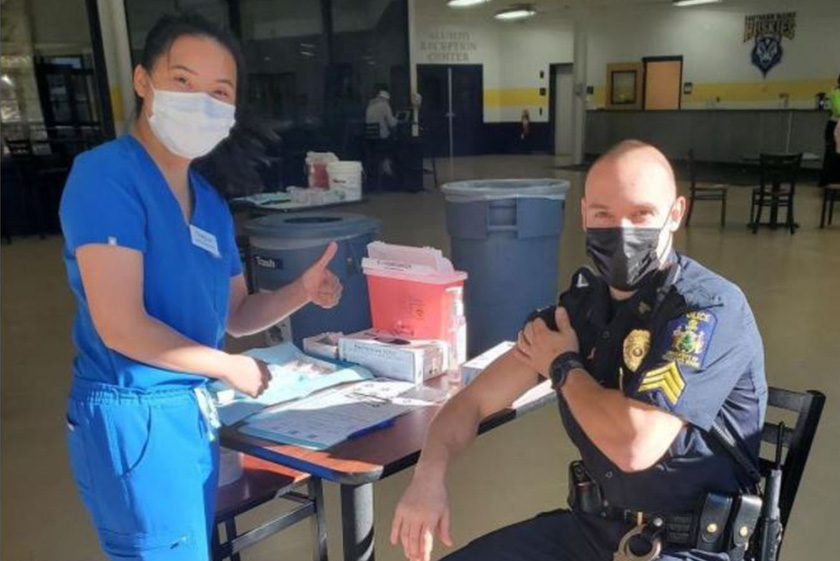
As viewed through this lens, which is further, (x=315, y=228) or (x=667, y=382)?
(x=315, y=228)

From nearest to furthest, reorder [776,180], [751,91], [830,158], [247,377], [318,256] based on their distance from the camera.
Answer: [247,377], [318,256], [776,180], [830,158], [751,91]

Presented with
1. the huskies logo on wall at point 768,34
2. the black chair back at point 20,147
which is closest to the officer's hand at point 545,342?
the black chair back at point 20,147

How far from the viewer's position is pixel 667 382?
47.3 inches

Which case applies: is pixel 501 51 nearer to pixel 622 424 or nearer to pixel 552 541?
pixel 552 541

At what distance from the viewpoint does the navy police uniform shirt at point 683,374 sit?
3.97ft

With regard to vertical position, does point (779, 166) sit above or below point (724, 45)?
below

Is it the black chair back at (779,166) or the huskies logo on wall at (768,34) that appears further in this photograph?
the huskies logo on wall at (768,34)

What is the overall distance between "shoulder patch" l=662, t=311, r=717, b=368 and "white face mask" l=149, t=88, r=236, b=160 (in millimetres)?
886

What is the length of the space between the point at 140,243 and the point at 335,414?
1.87 ft

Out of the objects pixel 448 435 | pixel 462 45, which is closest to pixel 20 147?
pixel 448 435

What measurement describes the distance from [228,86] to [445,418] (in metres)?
0.76

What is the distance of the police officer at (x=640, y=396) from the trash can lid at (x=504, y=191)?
3.88 feet

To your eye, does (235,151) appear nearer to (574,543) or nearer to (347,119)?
(574,543)

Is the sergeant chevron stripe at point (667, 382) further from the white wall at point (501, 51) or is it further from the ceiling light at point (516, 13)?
the white wall at point (501, 51)
